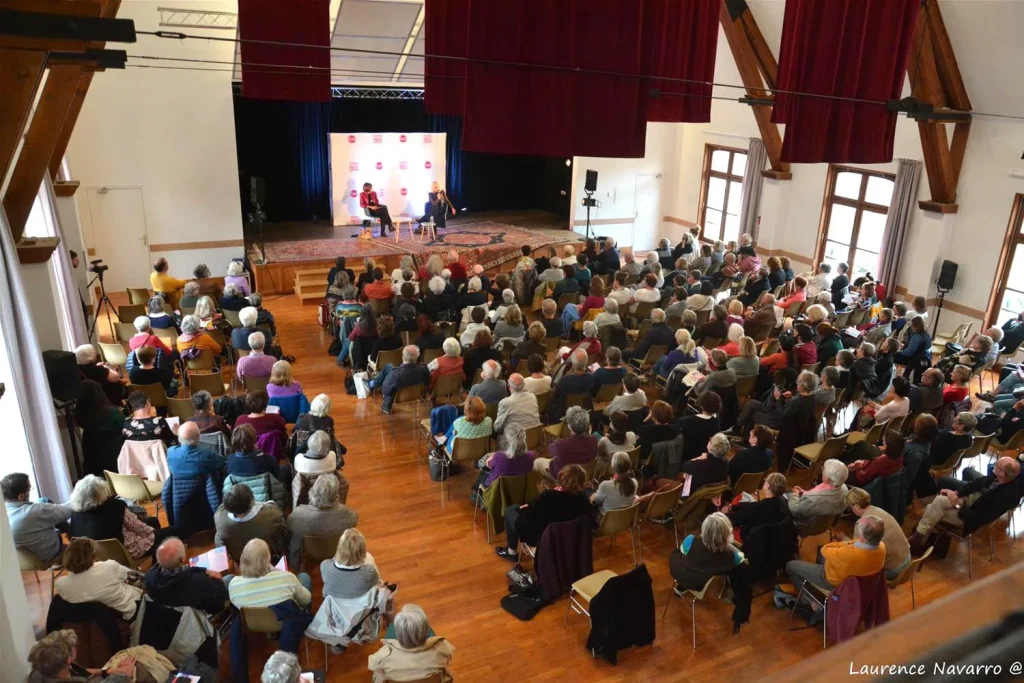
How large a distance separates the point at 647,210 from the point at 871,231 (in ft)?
18.8

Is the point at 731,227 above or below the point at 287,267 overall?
above

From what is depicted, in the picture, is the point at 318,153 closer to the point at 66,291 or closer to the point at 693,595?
the point at 66,291

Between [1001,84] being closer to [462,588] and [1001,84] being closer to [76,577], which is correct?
[462,588]

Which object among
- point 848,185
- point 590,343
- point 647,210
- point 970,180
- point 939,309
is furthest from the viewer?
A: point 647,210

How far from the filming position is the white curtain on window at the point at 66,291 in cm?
933

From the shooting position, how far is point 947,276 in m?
12.1

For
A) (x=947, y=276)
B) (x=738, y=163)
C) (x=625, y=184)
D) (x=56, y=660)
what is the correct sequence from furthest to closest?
(x=625, y=184) < (x=738, y=163) < (x=947, y=276) < (x=56, y=660)

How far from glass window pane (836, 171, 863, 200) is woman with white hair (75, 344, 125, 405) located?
12983 millimetres

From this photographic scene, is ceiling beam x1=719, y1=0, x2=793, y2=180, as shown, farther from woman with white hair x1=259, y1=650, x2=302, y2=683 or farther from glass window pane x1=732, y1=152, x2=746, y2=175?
woman with white hair x1=259, y1=650, x2=302, y2=683

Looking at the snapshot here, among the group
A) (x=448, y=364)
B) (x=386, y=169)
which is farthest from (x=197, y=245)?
(x=448, y=364)

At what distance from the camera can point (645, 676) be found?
5059mm

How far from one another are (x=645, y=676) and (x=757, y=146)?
42.8ft

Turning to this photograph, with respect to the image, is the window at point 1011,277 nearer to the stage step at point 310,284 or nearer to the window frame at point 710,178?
the window frame at point 710,178

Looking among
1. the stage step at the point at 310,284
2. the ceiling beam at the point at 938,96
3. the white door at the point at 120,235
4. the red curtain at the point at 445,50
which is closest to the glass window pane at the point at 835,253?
the ceiling beam at the point at 938,96
